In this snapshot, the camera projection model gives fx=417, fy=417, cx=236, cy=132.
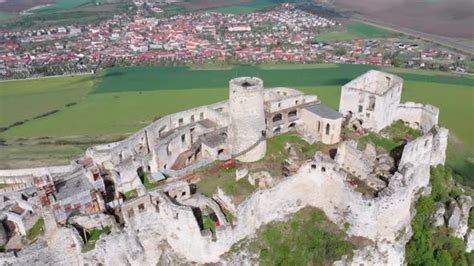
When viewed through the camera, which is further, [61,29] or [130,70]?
[61,29]

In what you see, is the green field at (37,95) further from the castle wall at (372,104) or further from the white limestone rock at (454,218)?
the white limestone rock at (454,218)

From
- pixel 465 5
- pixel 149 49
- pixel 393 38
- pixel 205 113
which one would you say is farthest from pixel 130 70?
pixel 465 5

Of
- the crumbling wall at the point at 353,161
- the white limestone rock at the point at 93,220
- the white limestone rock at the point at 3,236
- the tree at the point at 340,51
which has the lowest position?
the tree at the point at 340,51

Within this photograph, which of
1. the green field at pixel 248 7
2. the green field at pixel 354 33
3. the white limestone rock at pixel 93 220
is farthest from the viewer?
the green field at pixel 248 7

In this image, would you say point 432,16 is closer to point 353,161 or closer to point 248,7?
point 248,7

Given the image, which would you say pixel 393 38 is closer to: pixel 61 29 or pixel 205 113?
pixel 205 113

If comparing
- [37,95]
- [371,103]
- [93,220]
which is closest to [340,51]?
[371,103]

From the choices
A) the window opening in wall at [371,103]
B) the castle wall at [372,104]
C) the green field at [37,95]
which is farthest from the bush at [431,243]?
the green field at [37,95]
